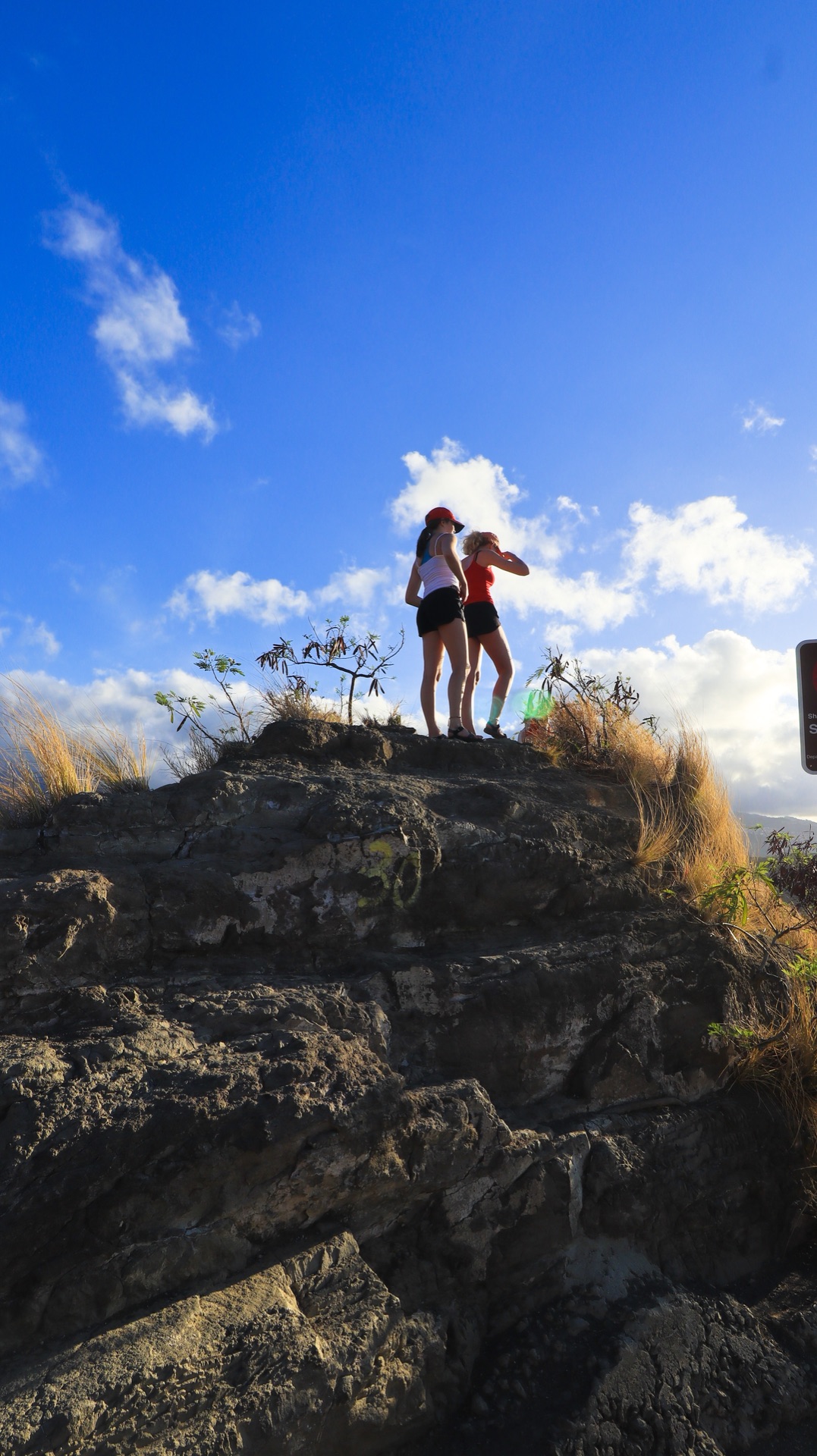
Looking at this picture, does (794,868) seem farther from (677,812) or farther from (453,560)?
(453,560)

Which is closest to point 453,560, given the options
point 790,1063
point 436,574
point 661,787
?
point 436,574

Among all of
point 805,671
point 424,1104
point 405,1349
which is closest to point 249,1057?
point 424,1104

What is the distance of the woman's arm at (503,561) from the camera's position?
6.94m

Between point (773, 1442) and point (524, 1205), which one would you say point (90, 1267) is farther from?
point (773, 1442)

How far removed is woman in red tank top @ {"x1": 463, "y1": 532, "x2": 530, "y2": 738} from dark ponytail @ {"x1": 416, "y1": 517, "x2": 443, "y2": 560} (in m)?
0.56

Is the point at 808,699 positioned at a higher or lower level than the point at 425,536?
lower

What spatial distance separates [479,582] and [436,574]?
855 mm

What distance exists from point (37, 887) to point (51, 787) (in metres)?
1.61

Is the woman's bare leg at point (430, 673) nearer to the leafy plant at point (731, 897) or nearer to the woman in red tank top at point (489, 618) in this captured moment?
the woman in red tank top at point (489, 618)

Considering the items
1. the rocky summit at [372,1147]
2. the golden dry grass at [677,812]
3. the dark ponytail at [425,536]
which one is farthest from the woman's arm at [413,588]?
the rocky summit at [372,1147]

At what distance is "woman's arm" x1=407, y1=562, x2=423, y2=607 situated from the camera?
6773 millimetres

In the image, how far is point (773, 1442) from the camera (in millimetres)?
2945

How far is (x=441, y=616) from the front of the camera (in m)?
6.27

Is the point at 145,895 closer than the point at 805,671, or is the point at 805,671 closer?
the point at 145,895
